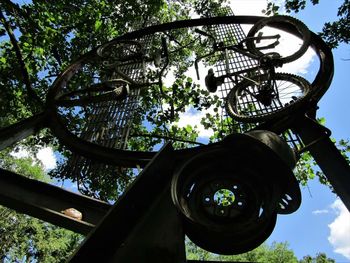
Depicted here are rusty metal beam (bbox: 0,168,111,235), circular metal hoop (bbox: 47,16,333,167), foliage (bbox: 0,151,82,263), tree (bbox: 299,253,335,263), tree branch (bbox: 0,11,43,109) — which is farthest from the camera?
tree (bbox: 299,253,335,263)

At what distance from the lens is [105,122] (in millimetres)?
4645

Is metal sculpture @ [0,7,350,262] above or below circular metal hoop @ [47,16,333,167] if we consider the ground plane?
below

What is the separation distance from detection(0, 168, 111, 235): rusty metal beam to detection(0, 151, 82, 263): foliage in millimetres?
19881

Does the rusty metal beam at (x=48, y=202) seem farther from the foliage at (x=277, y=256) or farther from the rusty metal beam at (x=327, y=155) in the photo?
the foliage at (x=277, y=256)

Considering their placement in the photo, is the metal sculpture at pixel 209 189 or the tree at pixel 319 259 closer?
the metal sculpture at pixel 209 189

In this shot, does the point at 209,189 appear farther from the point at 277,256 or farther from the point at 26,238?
the point at 277,256

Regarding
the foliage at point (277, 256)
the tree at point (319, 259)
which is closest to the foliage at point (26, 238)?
the foliage at point (277, 256)

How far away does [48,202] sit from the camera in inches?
100

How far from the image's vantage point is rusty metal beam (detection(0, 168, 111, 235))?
2.44 meters

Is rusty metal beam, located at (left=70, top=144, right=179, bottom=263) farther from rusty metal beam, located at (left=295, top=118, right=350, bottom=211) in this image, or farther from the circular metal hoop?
rusty metal beam, located at (left=295, top=118, right=350, bottom=211)

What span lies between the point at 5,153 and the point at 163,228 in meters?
22.9

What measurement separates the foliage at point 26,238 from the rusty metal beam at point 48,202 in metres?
19.9

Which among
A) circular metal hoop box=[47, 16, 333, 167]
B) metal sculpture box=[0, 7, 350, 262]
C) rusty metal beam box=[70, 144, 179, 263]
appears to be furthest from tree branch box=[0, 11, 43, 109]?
rusty metal beam box=[70, 144, 179, 263]

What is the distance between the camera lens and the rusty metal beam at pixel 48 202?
2436mm
